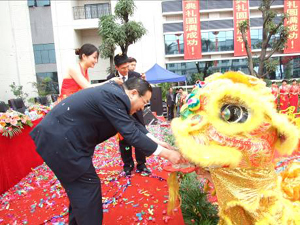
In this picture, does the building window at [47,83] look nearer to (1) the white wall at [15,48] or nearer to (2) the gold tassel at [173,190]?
(1) the white wall at [15,48]

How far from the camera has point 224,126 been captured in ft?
3.91

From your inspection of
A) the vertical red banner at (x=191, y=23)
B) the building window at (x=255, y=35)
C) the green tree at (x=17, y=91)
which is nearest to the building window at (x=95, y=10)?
the vertical red banner at (x=191, y=23)

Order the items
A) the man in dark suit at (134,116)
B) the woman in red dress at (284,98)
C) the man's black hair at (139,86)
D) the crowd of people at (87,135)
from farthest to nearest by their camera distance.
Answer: the woman in red dress at (284,98) < the man in dark suit at (134,116) < the man's black hair at (139,86) < the crowd of people at (87,135)

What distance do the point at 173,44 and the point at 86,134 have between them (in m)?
14.0

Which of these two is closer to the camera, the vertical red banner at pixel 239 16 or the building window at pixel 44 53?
the vertical red banner at pixel 239 16

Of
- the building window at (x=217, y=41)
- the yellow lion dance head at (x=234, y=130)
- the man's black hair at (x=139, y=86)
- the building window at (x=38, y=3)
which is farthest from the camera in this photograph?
the building window at (x=38, y=3)

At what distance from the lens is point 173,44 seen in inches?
578

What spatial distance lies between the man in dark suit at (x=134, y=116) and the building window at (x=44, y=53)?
14526 mm

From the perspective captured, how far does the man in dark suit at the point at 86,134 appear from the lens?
141 cm

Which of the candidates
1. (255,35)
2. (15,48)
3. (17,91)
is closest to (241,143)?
(255,35)

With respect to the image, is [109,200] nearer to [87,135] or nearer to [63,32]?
[87,135]

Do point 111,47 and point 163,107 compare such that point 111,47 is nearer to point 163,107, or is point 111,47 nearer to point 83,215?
point 163,107

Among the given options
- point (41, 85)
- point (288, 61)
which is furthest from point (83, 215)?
point (288, 61)

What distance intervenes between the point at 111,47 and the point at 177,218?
898 centimetres
